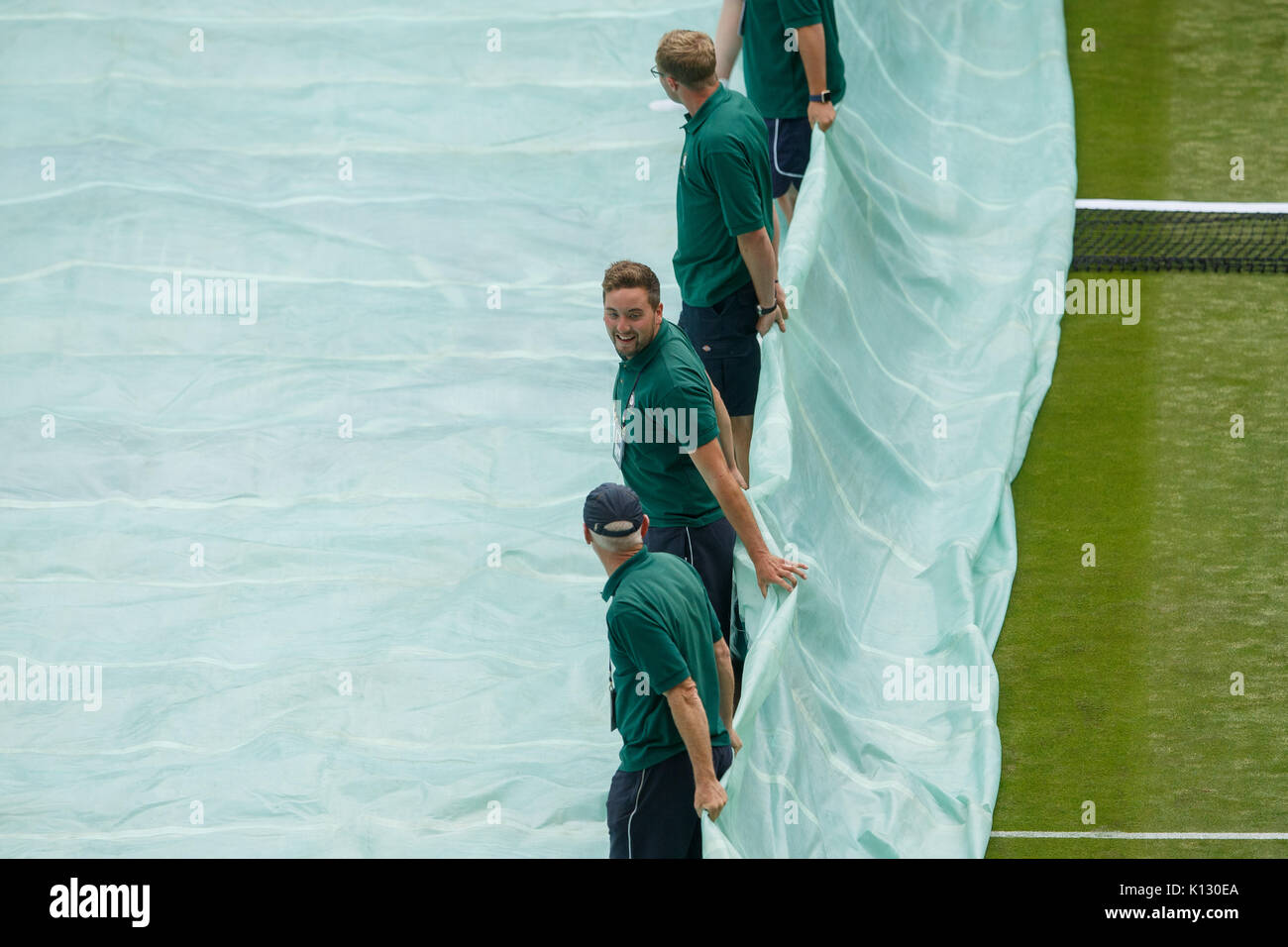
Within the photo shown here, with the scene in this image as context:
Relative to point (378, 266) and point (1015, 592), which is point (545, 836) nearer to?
point (1015, 592)

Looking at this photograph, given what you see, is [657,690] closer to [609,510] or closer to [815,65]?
[609,510]

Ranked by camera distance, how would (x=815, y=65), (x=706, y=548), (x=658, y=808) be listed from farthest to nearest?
1. (x=815, y=65)
2. (x=706, y=548)
3. (x=658, y=808)

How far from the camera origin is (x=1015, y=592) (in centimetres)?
724

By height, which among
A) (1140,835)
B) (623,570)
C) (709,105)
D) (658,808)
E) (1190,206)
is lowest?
(1140,835)

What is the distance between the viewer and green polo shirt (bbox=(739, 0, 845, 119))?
7.54 metres

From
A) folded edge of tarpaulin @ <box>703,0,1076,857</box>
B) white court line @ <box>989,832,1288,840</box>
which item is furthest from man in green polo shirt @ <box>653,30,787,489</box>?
white court line @ <box>989,832,1288,840</box>

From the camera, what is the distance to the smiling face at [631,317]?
5.23 metres

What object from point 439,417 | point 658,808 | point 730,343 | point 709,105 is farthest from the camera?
point 439,417

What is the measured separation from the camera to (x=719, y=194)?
6.03 m

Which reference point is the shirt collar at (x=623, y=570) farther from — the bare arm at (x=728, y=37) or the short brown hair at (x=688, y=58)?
the bare arm at (x=728, y=37)

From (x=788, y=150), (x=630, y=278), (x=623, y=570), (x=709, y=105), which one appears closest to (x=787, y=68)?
(x=788, y=150)

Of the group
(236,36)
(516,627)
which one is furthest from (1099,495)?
(236,36)

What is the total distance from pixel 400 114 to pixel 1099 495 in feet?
15.7

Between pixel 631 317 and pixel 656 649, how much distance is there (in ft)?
4.13
